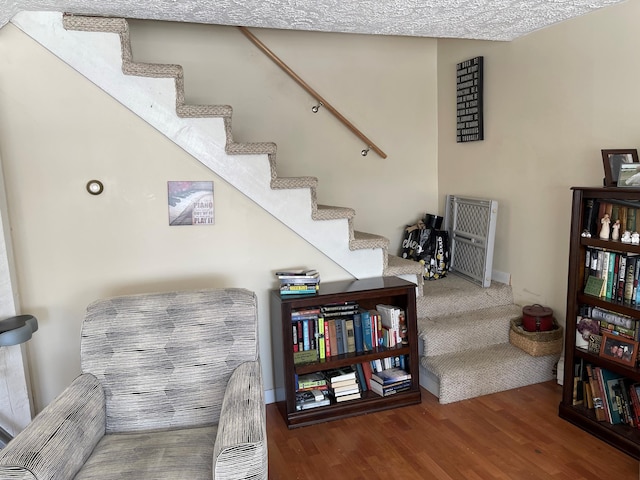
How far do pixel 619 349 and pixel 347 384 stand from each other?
1446 millimetres

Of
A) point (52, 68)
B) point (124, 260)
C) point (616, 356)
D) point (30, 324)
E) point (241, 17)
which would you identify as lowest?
point (616, 356)

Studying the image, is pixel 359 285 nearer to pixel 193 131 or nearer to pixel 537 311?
pixel 537 311

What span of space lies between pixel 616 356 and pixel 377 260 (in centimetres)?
140

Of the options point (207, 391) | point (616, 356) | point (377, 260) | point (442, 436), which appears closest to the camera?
point (207, 391)

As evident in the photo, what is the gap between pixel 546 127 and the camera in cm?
302

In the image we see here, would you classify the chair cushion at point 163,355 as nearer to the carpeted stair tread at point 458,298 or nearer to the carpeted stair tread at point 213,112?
the carpeted stair tread at point 213,112

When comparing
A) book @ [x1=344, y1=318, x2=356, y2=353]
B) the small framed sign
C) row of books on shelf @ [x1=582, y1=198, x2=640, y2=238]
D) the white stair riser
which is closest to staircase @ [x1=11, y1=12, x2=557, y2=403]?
the white stair riser

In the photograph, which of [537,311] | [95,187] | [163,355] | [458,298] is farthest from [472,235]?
[95,187]

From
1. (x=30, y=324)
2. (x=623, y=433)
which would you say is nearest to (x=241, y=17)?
(x=30, y=324)

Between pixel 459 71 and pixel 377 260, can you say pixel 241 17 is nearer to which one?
pixel 377 260

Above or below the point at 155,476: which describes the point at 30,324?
above

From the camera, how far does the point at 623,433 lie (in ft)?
7.47

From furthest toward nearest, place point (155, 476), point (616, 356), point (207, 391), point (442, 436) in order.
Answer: point (442, 436), point (616, 356), point (207, 391), point (155, 476)

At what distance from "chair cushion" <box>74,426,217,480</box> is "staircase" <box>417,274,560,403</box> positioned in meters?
1.58
